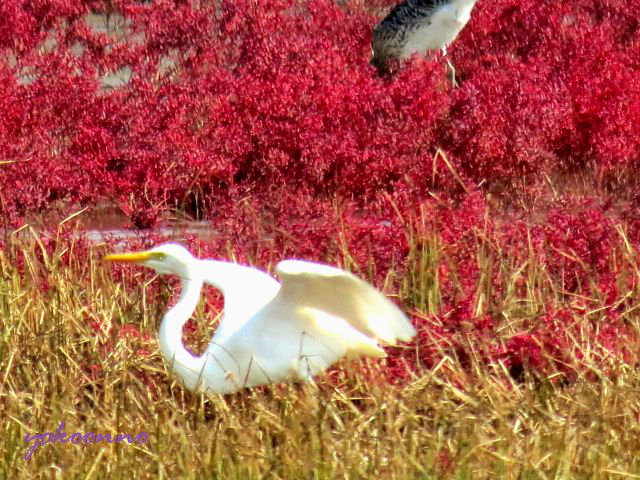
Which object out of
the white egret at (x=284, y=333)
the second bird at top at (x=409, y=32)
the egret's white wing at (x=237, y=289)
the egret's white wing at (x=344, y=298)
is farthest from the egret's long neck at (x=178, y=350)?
the second bird at top at (x=409, y=32)

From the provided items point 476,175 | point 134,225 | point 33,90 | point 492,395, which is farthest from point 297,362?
point 33,90

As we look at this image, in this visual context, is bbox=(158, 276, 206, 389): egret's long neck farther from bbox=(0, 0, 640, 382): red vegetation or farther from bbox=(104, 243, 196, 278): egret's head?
bbox=(0, 0, 640, 382): red vegetation

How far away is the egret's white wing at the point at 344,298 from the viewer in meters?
4.45

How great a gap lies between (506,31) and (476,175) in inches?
142

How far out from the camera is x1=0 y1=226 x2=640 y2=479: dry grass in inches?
161

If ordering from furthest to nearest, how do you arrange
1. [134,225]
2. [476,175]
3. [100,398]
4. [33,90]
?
[33,90] → [476,175] → [134,225] → [100,398]

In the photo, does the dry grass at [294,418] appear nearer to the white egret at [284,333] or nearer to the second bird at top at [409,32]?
the white egret at [284,333]

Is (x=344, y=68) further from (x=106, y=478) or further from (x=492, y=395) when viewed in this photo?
(x=106, y=478)

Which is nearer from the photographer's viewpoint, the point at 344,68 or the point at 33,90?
the point at 33,90

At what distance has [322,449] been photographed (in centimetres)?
408

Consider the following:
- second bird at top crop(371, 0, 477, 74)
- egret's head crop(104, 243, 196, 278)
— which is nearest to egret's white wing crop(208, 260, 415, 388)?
egret's head crop(104, 243, 196, 278)

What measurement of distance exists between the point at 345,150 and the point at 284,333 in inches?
118

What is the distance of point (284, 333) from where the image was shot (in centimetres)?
480

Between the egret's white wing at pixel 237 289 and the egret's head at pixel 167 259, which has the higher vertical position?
the egret's head at pixel 167 259
